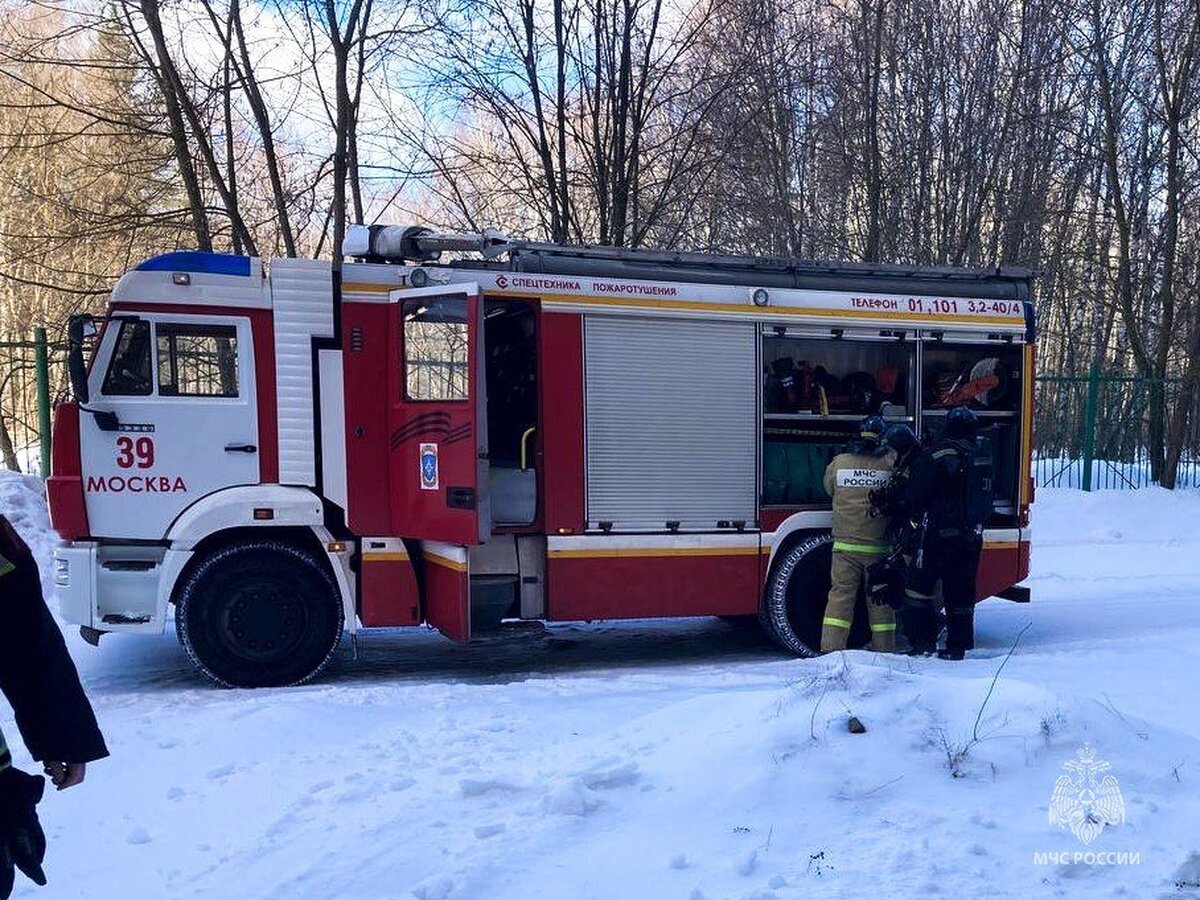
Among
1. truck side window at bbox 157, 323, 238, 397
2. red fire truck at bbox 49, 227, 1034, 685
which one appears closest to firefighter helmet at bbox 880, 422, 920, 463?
red fire truck at bbox 49, 227, 1034, 685

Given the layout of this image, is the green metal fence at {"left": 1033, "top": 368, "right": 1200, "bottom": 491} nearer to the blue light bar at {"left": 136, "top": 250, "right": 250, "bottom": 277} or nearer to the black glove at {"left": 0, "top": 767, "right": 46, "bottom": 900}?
the blue light bar at {"left": 136, "top": 250, "right": 250, "bottom": 277}

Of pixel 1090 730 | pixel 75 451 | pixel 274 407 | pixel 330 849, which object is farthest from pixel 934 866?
pixel 75 451

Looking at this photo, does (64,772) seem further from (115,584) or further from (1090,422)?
(1090,422)

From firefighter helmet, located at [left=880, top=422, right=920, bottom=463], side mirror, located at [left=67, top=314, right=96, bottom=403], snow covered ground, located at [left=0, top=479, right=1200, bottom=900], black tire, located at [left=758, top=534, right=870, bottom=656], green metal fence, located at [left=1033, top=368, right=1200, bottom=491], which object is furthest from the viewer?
green metal fence, located at [left=1033, top=368, right=1200, bottom=491]

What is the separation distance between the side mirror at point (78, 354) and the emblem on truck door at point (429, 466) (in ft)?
7.08

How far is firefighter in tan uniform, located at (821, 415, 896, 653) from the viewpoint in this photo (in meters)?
7.47

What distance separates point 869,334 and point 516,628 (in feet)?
11.6

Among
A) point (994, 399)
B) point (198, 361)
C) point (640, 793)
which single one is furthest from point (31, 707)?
point (994, 399)

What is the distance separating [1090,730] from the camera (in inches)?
163

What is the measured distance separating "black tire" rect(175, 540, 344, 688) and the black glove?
436cm

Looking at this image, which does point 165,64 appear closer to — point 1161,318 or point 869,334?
point 869,334

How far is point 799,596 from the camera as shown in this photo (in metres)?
7.84

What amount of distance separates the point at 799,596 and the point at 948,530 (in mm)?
1227

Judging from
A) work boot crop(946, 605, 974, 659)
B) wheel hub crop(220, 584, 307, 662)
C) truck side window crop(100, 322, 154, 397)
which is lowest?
work boot crop(946, 605, 974, 659)
